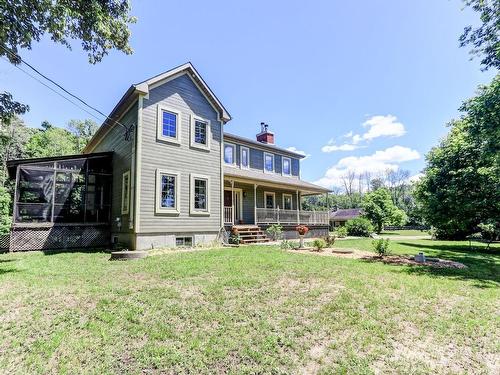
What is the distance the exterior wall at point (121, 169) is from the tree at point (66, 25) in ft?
10.5

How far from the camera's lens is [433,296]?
5.52 metres

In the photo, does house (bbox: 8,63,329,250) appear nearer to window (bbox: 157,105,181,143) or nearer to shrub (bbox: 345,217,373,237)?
window (bbox: 157,105,181,143)

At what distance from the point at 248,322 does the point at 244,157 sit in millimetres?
14633

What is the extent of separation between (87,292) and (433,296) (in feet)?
23.9

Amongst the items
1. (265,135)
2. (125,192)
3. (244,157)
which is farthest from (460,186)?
(125,192)

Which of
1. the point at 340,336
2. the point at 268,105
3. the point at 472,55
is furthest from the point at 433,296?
the point at 268,105

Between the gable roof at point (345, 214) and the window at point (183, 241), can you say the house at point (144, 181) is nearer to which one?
the window at point (183, 241)

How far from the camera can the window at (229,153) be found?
17.3 meters

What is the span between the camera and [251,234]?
49.9ft

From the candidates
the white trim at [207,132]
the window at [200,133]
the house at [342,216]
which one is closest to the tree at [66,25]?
the white trim at [207,132]

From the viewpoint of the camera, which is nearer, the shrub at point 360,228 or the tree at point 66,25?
the tree at point 66,25

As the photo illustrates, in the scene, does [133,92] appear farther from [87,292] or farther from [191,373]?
[191,373]

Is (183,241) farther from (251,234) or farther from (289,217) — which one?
(289,217)

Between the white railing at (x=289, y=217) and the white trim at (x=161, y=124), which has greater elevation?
the white trim at (x=161, y=124)
